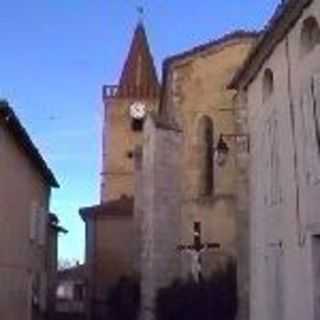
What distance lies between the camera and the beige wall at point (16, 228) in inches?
928

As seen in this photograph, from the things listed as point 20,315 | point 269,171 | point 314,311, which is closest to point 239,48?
point 20,315

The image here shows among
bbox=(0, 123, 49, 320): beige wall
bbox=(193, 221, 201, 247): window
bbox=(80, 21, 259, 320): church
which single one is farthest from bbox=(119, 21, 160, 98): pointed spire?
bbox=(0, 123, 49, 320): beige wall

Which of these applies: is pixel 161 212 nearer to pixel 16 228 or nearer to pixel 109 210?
pixel 109 210

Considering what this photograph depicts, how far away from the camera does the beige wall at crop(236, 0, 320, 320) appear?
16.3m

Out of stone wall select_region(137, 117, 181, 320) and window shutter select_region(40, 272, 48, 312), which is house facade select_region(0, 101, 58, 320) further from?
stone wall select_region(137, 117, 181, 320)

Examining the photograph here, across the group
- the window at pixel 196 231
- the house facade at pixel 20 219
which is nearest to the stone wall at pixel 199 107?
the window at pixel 196 231

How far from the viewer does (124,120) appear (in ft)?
214

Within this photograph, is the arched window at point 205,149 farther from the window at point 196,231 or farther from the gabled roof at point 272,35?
the gabled roof at point 272,35

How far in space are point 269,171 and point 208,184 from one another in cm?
1755

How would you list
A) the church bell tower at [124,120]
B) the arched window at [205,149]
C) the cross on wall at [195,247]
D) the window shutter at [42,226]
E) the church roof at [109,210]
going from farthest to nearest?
the church bell tower at [124,120] < the church roof at [109,210] < the arched window at [205,149] < the cross on wall at [195,247] < the window shutter at [42,226]

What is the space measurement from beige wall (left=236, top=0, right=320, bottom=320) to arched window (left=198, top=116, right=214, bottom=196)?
15844 mm

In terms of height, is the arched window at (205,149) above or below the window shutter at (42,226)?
above

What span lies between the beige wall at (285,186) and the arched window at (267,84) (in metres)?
0.13

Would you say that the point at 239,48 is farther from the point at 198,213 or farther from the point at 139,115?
the point at 139,115
